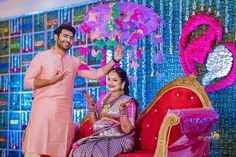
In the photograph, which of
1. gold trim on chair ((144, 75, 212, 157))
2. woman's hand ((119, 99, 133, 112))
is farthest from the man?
gold trim on chair ((144, 75, 212, 157))

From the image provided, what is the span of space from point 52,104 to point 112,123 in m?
0.54

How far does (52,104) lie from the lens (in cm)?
355

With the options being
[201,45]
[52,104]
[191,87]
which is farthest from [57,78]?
[201,45]

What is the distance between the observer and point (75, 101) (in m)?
5.46

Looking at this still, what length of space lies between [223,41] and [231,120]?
0.81 metres

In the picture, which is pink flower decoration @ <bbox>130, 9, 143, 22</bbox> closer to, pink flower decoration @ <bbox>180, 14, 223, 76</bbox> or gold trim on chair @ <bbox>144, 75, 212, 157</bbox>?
gold trim on chair @ <bbox>144, 75, 212, 157</bbox>

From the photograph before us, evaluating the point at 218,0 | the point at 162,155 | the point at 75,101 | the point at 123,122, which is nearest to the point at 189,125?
the point at 162,155

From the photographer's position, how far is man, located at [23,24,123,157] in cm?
352

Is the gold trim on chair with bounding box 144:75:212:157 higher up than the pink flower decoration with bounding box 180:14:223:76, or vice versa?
the pink flower decoration with bounding box 180:14:223:76

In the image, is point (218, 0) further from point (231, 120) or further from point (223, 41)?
point (231, 120)

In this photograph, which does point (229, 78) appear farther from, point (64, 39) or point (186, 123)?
point (64, 39)

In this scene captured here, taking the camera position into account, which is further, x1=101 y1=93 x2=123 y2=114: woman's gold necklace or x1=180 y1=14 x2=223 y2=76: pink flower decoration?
x1=180 y1=14 x2=223 y2=76: pink flower decoration

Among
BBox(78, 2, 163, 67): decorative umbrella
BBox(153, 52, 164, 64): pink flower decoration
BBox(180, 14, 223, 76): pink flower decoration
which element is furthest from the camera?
BBox(153, 52, 164, 64): pink flower decoration

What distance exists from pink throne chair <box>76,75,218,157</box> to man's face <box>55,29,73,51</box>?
0.77m
